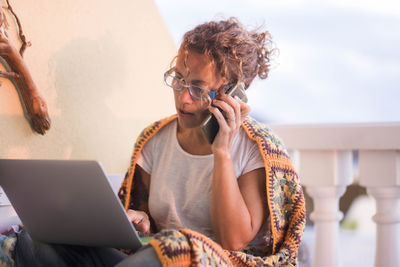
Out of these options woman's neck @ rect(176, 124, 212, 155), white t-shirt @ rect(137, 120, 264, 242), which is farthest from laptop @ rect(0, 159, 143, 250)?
woman's neck @ rect(176, 124, 212, 155)

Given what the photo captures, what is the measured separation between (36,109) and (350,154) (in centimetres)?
104

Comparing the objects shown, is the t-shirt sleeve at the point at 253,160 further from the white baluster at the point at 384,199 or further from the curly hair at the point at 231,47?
the white baluster at the point at 384,199

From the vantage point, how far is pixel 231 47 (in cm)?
142

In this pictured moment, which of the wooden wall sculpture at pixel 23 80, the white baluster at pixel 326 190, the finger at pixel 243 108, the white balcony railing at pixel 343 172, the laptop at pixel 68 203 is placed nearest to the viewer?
the laptop at pixel 68 203

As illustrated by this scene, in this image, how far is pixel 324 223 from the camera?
175 centimetres

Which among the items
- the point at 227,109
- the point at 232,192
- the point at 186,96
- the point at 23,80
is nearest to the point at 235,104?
the point at 227,109

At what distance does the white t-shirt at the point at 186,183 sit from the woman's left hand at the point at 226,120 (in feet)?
0.30

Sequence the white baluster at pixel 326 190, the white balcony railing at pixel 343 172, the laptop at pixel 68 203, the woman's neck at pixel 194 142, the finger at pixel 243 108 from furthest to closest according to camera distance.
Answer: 1. the white baluster at pixel 326 190
2. the white balcony railing at pixel 343 172
3. the woman's neck at pixel 194 142
4. the finger at pixel 243 108
5. the laptop at pixel 68 203

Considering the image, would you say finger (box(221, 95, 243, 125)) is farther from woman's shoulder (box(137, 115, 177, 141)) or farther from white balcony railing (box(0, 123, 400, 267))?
white balcony railing (box(0, 123, 400, 267))

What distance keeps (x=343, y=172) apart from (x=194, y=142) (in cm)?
56

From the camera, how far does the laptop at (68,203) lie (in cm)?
104

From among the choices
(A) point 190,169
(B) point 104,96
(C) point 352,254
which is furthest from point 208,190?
(C) point 352,254

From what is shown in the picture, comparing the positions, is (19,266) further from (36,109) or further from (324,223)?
(324,223)

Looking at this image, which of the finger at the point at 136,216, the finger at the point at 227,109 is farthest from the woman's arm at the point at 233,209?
the finger at the point at 136,216
